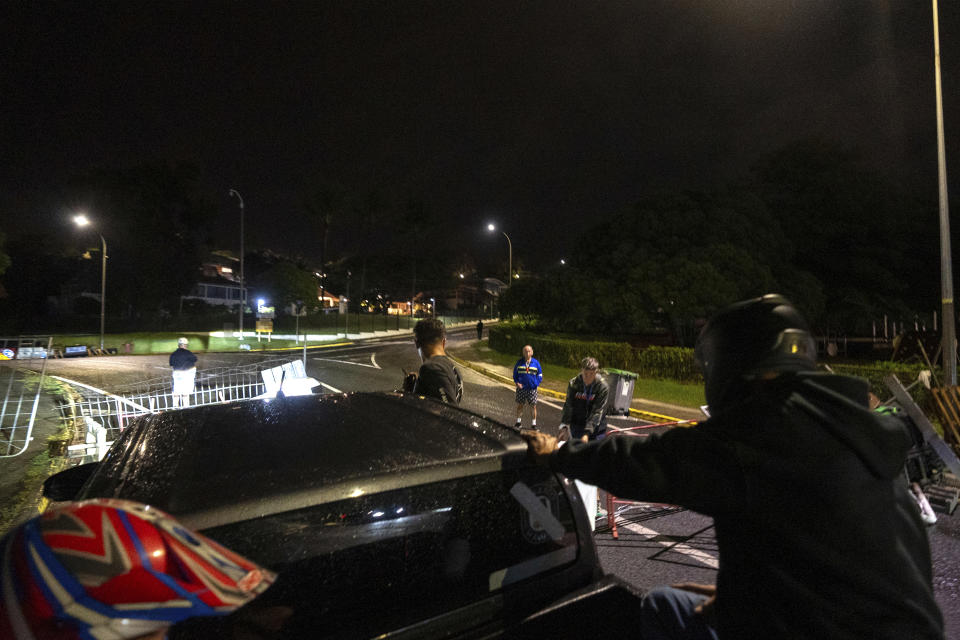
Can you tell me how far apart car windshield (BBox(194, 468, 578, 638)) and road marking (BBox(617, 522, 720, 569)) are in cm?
284

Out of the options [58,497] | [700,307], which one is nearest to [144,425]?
[58,497]

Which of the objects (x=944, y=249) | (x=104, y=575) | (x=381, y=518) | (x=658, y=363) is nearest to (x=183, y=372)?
(x=381, y=518)

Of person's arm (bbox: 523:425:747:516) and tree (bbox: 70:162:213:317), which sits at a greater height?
tree (bbox: 70:162:213:317)

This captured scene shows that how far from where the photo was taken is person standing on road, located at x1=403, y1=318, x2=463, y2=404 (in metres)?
4.53

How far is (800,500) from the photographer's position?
47.2 inches

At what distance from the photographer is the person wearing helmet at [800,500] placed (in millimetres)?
1180

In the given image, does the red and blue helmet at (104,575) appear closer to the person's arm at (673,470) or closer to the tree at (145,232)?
the person's arm at (673,470)

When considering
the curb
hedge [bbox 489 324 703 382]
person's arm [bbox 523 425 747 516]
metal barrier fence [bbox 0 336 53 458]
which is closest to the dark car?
person's arm [bbox 523 425 747 516]

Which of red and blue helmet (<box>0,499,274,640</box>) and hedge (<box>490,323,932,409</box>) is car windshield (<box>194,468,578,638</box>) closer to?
red and blue helmet (<box>0,499,274,640</box>)

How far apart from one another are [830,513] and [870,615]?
0.25 m

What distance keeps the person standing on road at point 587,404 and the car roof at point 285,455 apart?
4.25 metres

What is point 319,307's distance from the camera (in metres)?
58.8

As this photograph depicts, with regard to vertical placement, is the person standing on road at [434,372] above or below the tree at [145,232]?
below

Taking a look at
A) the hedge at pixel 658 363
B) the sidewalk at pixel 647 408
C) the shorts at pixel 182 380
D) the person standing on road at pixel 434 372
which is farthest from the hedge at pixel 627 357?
the shorts at pixel 182 380
